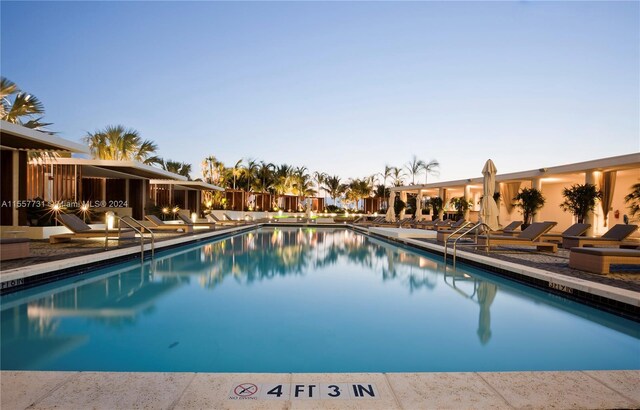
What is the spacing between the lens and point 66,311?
4617 millimetres

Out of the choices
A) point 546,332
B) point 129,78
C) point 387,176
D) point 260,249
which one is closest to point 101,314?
point 546,332

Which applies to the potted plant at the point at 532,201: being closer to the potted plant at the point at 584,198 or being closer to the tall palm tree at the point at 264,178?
the potted plant at the point at 584,198

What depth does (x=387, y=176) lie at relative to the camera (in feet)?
130

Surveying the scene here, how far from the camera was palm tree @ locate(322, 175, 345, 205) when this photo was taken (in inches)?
1735

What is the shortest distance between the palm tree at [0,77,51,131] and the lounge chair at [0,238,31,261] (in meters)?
6.95

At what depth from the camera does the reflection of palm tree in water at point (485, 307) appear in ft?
13.1

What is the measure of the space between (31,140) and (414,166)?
3198 centimetres

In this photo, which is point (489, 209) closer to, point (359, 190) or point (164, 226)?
point (164, 226)

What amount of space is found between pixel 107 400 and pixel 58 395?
309mm

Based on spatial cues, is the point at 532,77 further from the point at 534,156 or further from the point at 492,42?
the point at 534,156

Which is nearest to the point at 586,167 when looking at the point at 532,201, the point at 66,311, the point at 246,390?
the point at 532,201

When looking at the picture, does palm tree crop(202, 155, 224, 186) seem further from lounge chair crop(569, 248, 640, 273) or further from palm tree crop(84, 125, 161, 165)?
lounge chair crop(569, 248, 640, 273)

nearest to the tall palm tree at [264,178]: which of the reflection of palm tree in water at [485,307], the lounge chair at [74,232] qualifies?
the lounge chair at [74,232]

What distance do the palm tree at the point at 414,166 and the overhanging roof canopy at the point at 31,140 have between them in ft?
100.0
